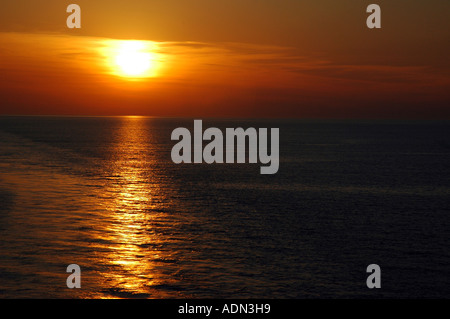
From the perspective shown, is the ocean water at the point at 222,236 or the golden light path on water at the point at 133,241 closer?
the golden light path on water at the point at 133,241

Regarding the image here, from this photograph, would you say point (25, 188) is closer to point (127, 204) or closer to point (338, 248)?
point (127, 204)

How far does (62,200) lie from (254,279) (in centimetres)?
2862

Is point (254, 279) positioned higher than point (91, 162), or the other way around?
point (91, 162)

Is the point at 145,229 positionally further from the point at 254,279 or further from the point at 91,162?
the point at 91,162

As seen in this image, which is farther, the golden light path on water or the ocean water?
the ocean water

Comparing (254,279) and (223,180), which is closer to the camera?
(254,279)

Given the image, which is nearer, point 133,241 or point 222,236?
point 133,241

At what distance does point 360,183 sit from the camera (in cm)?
6875

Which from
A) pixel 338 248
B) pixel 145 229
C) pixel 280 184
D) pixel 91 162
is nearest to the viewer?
pixel 338 248

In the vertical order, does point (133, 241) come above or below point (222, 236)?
below

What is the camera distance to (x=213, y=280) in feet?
86.0

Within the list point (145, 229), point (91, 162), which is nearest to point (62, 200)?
point (145, 229)

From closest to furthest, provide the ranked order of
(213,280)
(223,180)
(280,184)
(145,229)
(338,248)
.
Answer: (213,280) → (338,248) → (145,229) → (280,184) → (223,180)
